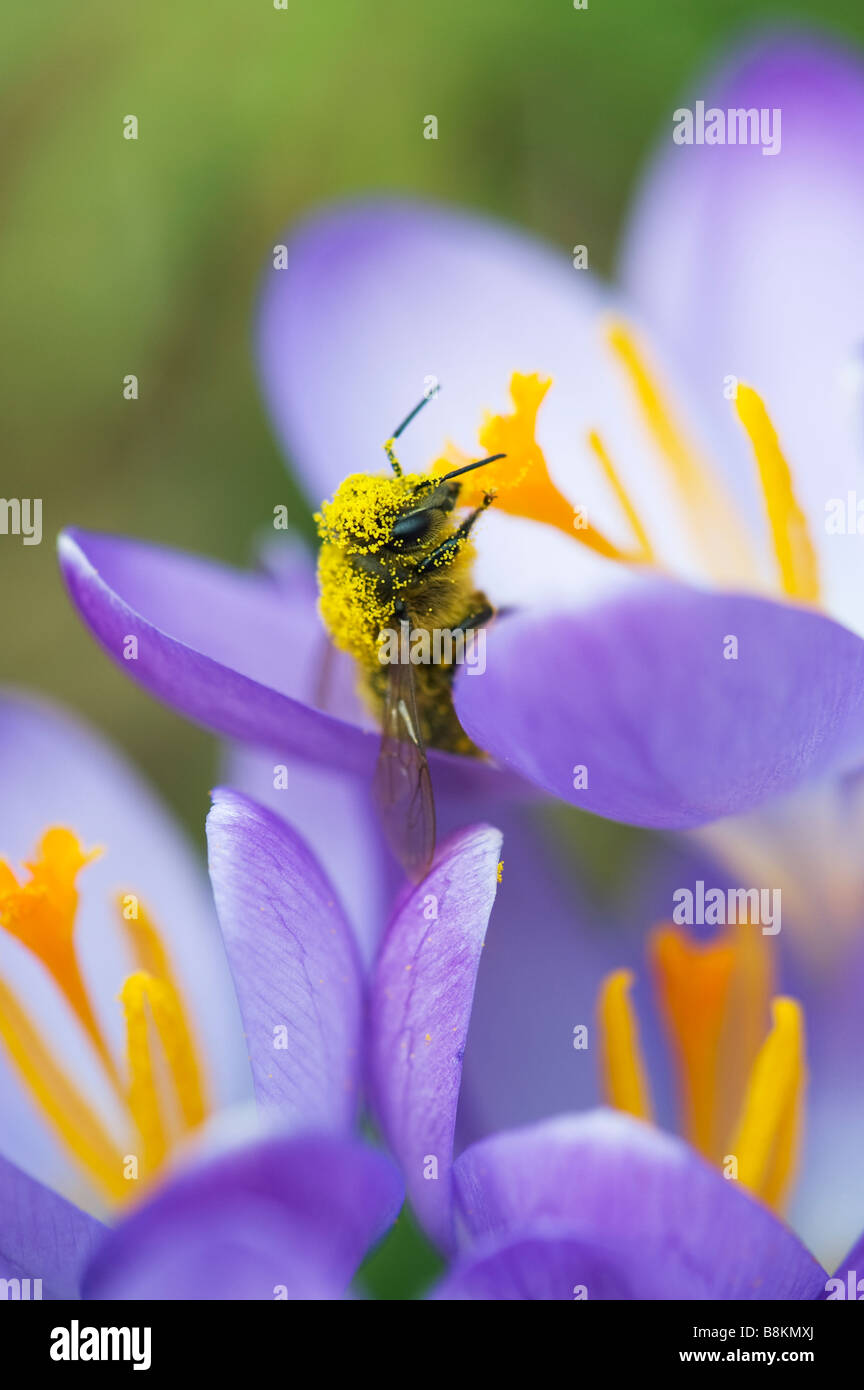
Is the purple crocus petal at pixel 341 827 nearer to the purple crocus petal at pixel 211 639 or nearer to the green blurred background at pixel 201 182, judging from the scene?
the purple crocus petal at pixel 211 639

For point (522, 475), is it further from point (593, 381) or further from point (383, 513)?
point (593, 381)

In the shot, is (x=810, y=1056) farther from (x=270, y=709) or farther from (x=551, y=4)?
(x=551, y=4)

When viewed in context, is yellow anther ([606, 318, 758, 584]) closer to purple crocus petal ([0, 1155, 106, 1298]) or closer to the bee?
the bee

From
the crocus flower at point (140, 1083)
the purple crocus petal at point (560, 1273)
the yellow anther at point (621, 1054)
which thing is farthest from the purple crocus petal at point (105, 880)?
the purple crocus petal at point (560, 1273)

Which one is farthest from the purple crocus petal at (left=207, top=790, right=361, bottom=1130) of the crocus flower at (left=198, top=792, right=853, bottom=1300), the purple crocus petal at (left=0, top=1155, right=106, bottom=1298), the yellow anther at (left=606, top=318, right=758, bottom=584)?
the yellow anther at (left=606, top=318, right=758, bottom=584)

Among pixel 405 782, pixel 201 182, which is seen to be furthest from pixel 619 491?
pixel 201 182
